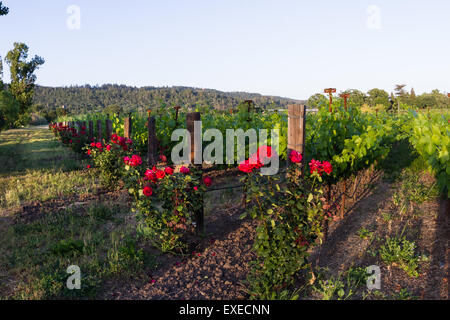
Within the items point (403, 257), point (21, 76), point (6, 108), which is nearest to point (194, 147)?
point (403, 257)

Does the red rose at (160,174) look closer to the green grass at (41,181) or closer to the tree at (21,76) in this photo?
the green grass at (41,181)

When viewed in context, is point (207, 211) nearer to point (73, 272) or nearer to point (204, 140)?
point (73, 272)

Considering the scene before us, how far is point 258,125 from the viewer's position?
23.5 feet

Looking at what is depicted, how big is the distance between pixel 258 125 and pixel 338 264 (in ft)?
13.1

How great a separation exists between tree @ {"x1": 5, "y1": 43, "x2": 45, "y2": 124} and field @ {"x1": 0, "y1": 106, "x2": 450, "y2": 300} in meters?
23.8

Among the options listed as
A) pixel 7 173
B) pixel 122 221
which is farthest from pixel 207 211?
pixel 7 173

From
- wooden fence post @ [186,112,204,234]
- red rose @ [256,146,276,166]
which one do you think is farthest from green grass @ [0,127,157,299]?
red rose @ [256,146,276,166]

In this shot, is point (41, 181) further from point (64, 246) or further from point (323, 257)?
point (323, 257)

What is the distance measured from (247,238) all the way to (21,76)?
98.1 ft

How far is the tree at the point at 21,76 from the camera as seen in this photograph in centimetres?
2677

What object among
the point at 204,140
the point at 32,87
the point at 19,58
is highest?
the point at 19,58

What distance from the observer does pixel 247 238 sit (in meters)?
4.43

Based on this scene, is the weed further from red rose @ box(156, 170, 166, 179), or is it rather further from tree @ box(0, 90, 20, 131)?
tree @ box(0, 90, 20, 131)
